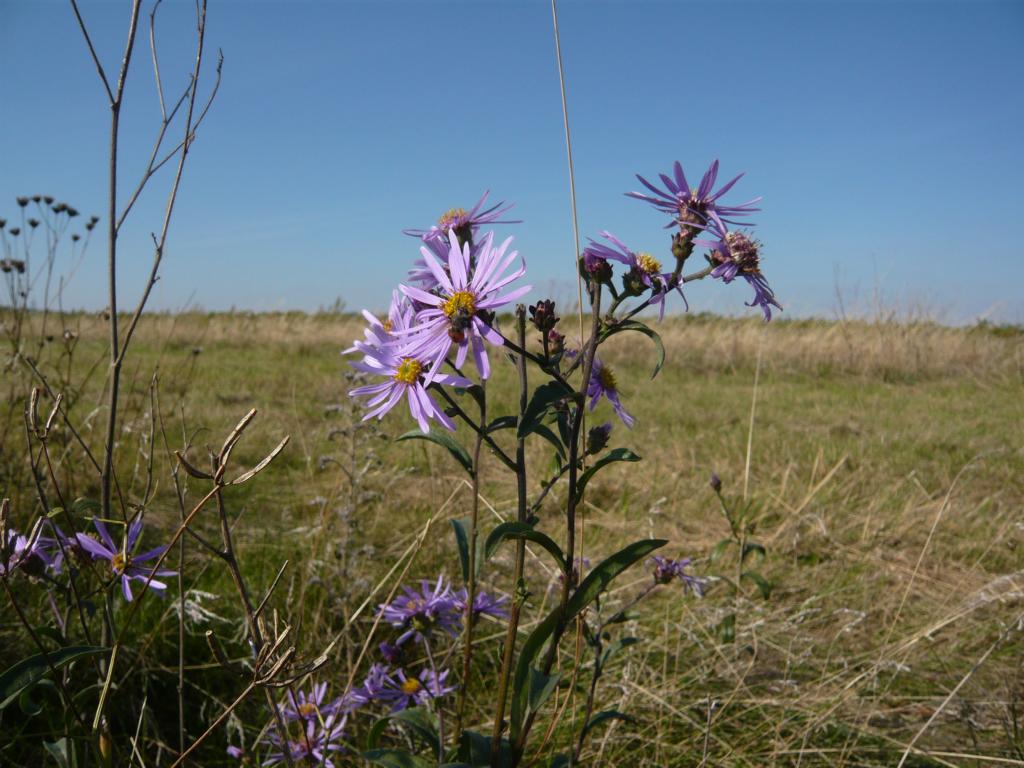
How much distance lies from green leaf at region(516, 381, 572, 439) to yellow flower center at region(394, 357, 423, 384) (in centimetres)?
16

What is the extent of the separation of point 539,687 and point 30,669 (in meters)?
0.57

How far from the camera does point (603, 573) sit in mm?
892

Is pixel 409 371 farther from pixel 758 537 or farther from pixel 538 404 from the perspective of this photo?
pixel 758 537

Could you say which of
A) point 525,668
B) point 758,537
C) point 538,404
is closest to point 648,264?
point 538,404

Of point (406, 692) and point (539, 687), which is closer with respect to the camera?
point (539, 687)

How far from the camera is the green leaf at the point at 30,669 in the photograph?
0.75m

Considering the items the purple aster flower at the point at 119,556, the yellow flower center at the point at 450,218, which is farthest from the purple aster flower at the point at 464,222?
the purple aster flower at the point at 119,556

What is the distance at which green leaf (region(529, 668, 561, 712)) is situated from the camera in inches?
34.5

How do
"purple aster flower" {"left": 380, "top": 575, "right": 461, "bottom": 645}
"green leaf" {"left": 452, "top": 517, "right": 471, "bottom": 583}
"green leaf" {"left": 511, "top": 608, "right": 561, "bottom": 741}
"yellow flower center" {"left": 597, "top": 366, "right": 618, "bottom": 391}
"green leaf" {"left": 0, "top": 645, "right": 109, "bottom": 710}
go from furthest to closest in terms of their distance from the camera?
1. "purple aster flower" {"left": 380, "top": 575, "right": 461, "bottom": 645}
2. "yellow flower center" {"left": 597, "top": 366, "right": 618, "bottom": 391}
3. "green leaf" {"left": 452, "top": 517, "right": 471, "bottom": 583}
4. "green leaf" {"left": 511, "top": 608, "right": 561, "bottom": 741}
5. "green leaf" {"left": 0, "top": 645, "right": 109, "bottom": 710}

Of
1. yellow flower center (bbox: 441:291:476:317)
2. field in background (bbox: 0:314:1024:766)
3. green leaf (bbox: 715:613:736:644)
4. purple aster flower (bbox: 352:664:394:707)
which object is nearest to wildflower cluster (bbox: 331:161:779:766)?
yellow flower center (bbox: 441:291:476:317)

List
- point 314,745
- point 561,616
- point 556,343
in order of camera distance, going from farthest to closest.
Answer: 1. point 314,745
2. point 556,343
3. point 561,616

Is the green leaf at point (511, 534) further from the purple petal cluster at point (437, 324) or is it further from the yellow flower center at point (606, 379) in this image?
the yellow flower center at point (606, 379)

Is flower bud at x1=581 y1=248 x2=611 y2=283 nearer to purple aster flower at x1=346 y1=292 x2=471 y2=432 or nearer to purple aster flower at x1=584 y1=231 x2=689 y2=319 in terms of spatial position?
purple aster flower at x1=584 y1=231 x2=689 y2=319

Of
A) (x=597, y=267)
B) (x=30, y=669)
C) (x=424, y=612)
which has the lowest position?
(x=424, y=612)
